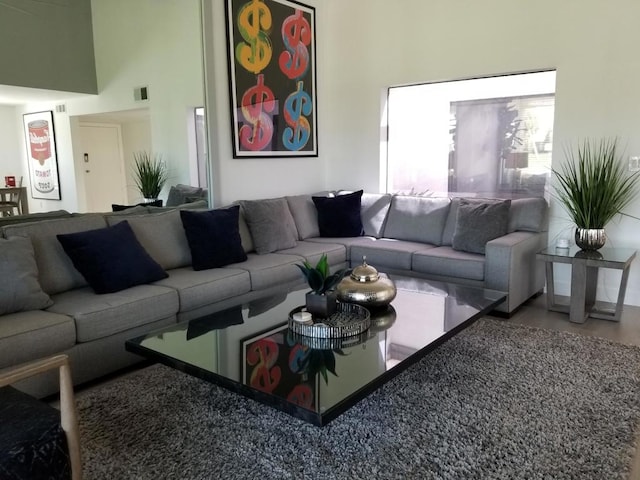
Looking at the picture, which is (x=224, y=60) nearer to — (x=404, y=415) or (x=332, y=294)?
(x=332, y=294)

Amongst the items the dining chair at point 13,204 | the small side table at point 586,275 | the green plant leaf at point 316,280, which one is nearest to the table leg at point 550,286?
the small side table at point 586,275

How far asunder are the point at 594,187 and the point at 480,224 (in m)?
0.85

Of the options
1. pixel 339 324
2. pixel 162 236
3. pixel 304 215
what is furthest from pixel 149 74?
pixel 339 324

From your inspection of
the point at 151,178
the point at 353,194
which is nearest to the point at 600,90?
the point at 353,194

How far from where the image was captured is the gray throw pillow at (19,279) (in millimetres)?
2598

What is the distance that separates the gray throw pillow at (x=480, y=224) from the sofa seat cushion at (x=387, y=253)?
360 millimetres

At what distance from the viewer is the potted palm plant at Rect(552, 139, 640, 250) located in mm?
3648

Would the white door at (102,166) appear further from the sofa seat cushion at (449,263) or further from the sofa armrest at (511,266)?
the sofa armrest at (511,266)

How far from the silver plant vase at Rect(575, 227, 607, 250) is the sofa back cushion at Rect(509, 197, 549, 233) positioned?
1.26ft

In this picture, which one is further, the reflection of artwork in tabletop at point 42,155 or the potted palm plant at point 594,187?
the potted palm plant at point 594,187

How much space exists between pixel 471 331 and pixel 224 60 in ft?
9.91

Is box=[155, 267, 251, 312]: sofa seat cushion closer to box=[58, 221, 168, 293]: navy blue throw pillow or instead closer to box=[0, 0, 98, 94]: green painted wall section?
box=[58, 221, 168, 293]: navy blue throw pillow

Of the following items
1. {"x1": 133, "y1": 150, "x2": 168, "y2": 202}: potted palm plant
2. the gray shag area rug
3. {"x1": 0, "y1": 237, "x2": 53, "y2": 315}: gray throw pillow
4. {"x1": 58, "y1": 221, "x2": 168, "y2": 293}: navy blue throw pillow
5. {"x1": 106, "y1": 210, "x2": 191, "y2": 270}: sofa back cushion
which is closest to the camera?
the gray shag area rug

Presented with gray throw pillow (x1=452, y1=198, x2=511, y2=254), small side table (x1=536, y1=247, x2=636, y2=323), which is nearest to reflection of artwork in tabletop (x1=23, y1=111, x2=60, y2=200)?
gray throw pillow (x1=452, y1=198, x2=511, y2=254)
